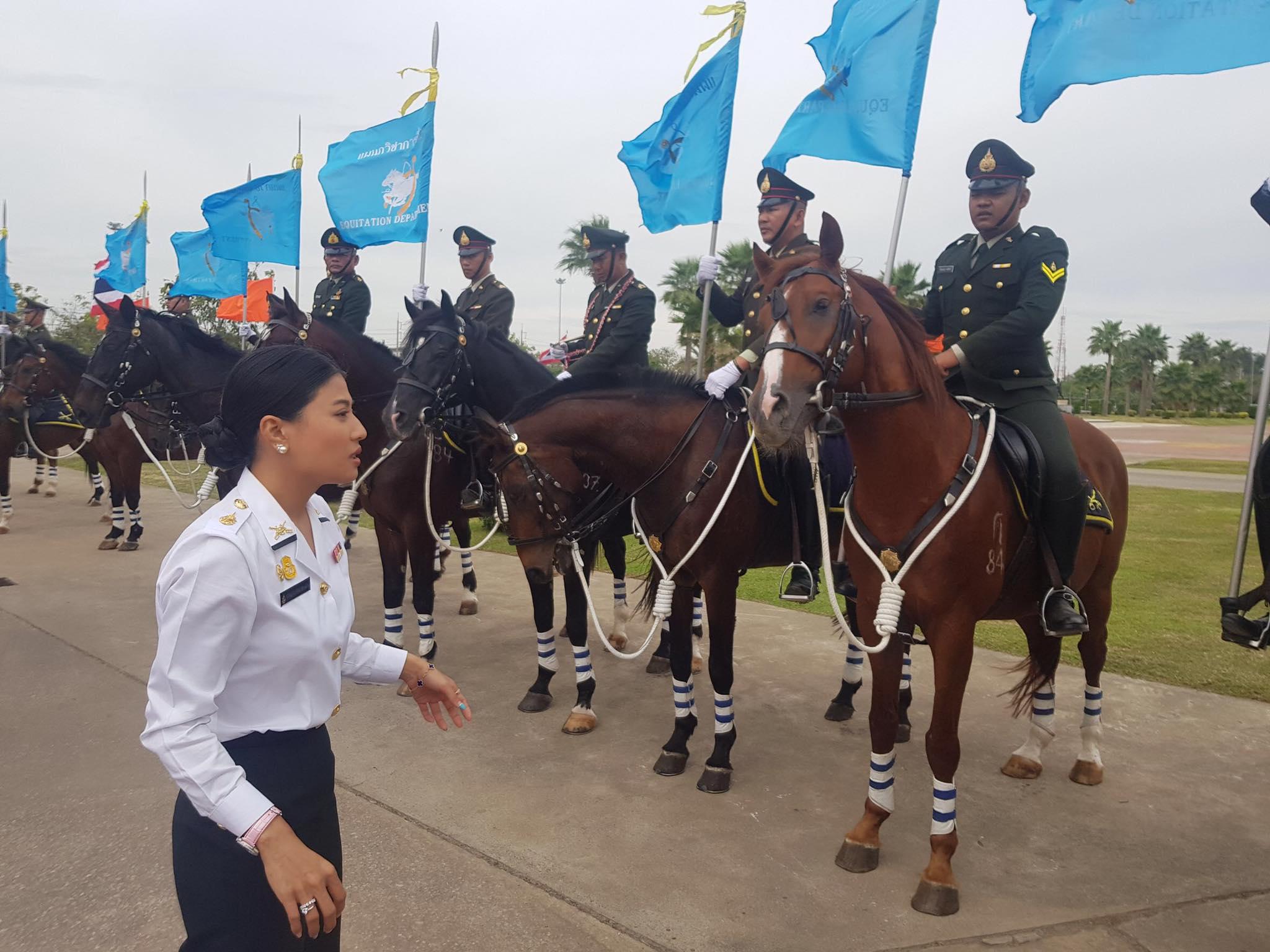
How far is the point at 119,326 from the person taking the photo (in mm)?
7559

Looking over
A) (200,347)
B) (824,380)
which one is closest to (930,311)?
(824,380)

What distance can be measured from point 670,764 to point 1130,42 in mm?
4460

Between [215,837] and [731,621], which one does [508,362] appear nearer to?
[731,621]

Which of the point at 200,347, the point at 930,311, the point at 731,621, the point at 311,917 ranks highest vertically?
the point at 930,311

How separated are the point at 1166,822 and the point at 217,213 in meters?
10.2

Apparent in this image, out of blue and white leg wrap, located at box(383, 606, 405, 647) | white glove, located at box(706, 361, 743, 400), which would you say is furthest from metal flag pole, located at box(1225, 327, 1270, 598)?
blue and white leg wrap, located at box(383, 606, 405, 647)

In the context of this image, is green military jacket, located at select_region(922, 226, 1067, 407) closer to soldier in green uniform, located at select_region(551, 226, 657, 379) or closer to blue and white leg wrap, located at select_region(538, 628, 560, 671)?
soldier in green uniform, located at select_region(551, 226, 657, 379)

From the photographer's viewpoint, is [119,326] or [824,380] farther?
[119,326]

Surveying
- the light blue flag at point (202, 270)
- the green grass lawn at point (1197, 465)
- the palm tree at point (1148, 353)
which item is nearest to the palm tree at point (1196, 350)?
the palm tree at point (1148, 353)

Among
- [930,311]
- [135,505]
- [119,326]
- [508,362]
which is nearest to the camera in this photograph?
[930,311]

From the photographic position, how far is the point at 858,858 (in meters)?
3.47

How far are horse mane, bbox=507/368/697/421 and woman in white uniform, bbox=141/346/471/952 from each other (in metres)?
2.70

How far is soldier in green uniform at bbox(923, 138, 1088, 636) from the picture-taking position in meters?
3.64

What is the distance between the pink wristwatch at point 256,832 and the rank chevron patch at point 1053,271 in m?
3.76
